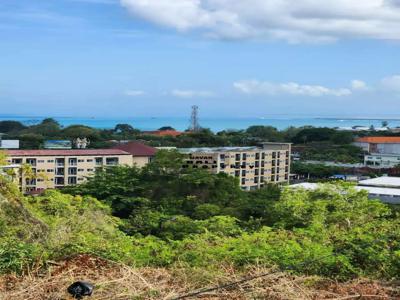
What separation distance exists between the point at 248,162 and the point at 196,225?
21.9 m

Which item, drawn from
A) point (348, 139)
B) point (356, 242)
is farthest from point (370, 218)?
point (348, 139)

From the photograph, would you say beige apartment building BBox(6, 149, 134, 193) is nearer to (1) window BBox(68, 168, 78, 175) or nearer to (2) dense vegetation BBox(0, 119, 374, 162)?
(1) window BBox(68, 168, 78, 175)

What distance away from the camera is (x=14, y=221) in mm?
6656

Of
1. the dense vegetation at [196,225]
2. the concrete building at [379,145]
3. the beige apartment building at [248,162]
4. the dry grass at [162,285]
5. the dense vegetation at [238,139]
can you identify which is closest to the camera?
the dry grass at [162,285]

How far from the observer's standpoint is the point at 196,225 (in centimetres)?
1149

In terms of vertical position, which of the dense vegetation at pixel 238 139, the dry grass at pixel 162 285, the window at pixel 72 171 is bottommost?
the window at pixel 72 171

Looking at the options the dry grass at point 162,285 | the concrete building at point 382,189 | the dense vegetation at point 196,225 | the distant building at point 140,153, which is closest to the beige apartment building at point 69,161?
the distant building at point 140,153

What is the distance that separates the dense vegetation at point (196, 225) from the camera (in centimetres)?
454

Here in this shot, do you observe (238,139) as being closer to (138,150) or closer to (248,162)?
(248,162)

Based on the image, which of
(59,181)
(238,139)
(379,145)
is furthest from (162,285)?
(379,145)

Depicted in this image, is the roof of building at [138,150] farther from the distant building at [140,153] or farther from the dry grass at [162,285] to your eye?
the dry grass at [162,285]

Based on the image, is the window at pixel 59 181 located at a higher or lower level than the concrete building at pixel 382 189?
lower

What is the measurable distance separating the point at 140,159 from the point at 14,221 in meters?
26.2

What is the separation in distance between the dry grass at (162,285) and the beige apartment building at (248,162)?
84.5ft
